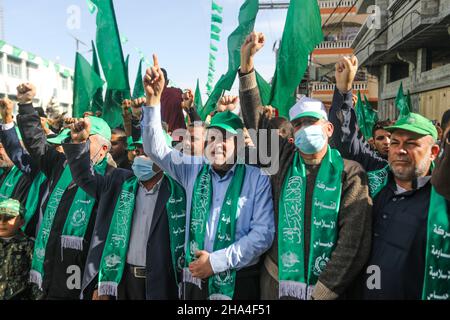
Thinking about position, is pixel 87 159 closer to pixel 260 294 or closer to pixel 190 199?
pixel 190 199

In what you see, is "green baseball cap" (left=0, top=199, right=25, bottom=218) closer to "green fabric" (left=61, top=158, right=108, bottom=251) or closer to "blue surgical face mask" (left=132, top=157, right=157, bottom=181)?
"green fabric" (left=61, top=158, right=108, bottom=251)

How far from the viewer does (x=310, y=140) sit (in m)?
2.40

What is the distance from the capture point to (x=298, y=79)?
3441 millimetres

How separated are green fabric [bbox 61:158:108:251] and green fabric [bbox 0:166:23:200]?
97 centimetres

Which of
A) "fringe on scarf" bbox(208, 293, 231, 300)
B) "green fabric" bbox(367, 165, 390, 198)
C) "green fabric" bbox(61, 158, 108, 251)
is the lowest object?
"fringe on scarf" bbox(208, 293, 231, 300)

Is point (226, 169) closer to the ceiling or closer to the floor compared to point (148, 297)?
closer to the ceiling

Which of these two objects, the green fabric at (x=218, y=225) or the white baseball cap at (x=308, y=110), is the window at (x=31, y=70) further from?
the white baseball cap at (x=308, y=110)

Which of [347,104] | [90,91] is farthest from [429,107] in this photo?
[347,104]

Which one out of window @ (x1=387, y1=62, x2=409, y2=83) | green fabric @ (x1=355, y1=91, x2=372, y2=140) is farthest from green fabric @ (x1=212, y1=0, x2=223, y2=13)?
window @ (x1=387, y1=62, x2=409, y2=83)

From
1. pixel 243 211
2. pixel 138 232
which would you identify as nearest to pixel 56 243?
pixel 138 232

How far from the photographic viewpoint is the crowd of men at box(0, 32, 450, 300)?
220 cm

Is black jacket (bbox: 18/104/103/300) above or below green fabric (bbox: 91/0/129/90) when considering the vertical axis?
below

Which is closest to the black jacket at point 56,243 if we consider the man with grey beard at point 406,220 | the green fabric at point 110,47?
the green fabric at point 110,47

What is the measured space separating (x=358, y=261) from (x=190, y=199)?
1.09 m
